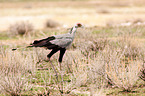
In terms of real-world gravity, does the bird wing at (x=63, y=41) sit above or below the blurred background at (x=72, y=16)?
above

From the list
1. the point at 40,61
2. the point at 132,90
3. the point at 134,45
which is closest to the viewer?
the point at 132,90

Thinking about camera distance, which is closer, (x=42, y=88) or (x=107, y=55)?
(x=42, y=88)

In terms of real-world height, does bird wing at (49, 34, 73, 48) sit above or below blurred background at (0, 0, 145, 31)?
above

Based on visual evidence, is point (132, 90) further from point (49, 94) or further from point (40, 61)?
point (40, 61)

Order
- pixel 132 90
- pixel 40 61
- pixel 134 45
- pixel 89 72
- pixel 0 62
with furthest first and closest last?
1. pixel 134 45
2. pixel 40 61
3. pixel 0 62
4. pixel 89 72
5. pixel 132 90

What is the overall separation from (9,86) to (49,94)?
3.06 ft

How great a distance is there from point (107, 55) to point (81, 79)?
4.96 ft

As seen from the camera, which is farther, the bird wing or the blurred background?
the blurred background

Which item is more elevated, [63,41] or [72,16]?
[63,41]

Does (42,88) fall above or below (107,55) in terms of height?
below

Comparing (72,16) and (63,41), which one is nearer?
(63,41)

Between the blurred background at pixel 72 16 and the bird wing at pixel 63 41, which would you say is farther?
the blurred background at pixel 72 16

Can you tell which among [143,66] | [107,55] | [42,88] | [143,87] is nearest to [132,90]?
[143,87]

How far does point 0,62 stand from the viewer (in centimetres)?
768
